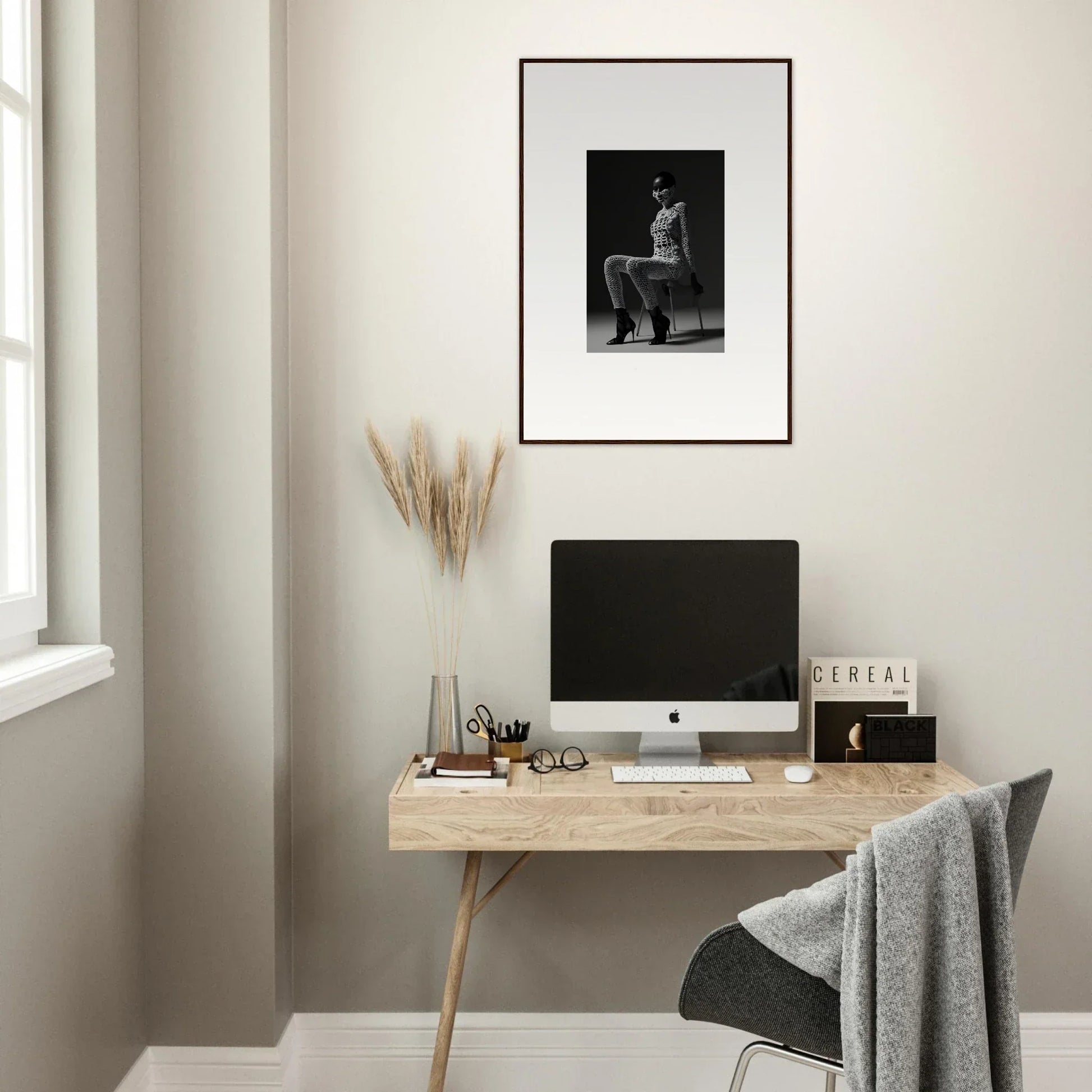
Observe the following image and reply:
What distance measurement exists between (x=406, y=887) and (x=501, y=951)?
27cm

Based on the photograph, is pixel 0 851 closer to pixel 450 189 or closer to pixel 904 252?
pixel 450 189

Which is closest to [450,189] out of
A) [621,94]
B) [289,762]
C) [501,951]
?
[621,94]

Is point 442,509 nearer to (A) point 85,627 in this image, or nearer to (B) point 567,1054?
(A) point 85,627

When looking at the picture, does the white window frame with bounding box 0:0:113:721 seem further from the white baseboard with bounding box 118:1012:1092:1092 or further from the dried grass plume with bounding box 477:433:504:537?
the white baseboard with bounding box 118:1012:1092:1092

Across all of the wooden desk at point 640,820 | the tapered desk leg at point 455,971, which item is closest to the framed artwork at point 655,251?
the wooden desk at point 640,820

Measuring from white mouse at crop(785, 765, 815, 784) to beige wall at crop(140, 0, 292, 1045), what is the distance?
3.61 feet

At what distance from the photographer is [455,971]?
2.03 metres

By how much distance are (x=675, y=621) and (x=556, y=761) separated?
43cm

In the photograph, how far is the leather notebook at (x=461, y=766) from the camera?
2.01m

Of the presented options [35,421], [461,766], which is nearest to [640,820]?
[461,766]

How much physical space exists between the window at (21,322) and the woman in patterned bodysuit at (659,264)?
1.19 metres

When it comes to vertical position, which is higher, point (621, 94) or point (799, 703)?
point (621, 94)

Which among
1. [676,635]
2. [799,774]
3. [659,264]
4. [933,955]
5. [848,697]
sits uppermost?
[659,264]

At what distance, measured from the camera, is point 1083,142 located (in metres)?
2.27
